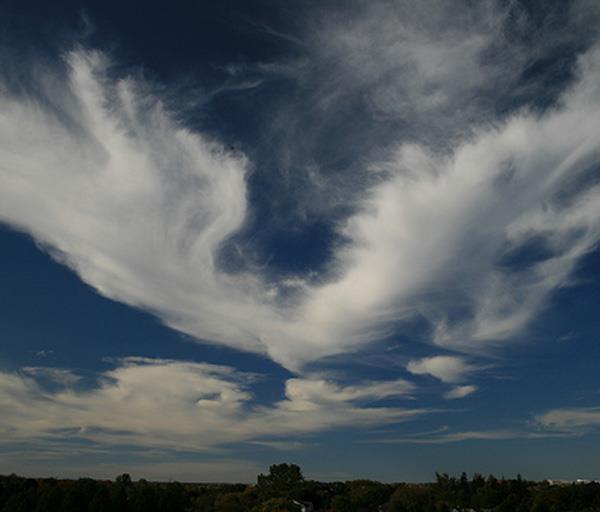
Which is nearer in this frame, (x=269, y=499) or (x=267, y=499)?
(x=269, y=499)

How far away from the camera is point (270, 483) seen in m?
182

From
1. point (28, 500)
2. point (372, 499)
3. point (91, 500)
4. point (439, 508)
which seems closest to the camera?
point (91, 500)

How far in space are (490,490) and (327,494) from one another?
62.0m

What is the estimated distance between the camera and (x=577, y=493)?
174875mm

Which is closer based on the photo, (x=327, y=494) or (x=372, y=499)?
(x=327, y=494)

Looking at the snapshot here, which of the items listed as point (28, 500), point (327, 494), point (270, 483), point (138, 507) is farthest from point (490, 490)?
point (28, 500)

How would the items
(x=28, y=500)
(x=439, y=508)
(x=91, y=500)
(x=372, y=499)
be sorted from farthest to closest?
1. (x=372, y=499)
2. (x=439, y=508)
3. (x=28, y=500)
4. (x=91, y=500)

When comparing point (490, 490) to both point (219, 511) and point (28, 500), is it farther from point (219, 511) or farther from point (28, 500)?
point (28, 500)

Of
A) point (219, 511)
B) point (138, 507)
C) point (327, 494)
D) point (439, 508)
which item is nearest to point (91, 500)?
point (138, 507)

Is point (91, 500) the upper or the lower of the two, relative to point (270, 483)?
lower

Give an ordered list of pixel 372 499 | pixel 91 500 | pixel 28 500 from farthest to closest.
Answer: pixel 372 499 < pixel 28 500 < pixel 91 500

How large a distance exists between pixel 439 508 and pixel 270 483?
2142 inches

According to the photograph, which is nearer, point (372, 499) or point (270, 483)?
point (270, 483)

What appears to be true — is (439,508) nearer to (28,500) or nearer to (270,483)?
(270,483)
